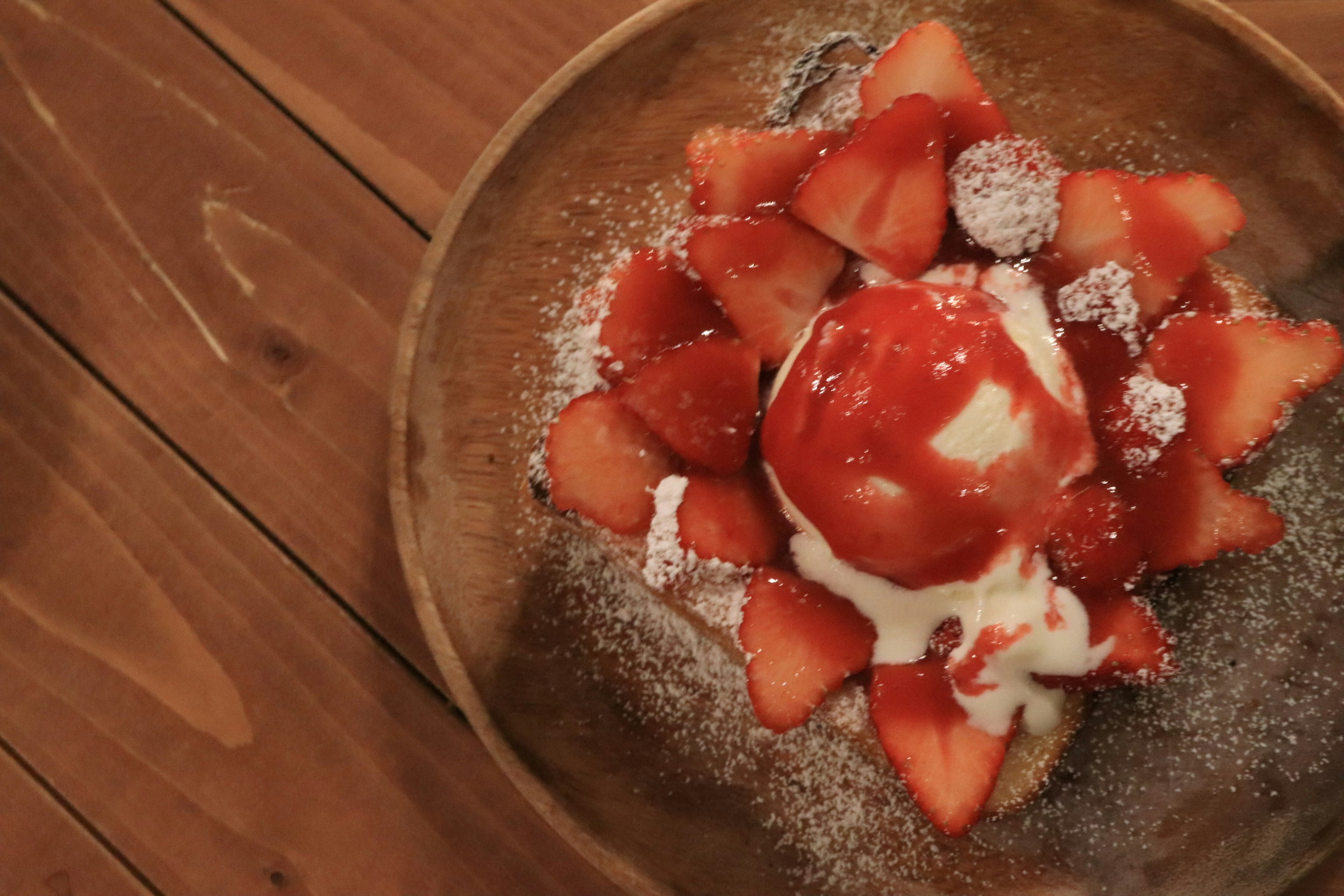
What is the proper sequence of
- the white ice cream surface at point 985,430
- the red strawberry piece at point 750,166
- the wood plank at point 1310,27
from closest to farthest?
1. the white ice cream surface at point 985,430
2. the red strawberry piece at point 750,166
3. the wood plank at point 1310,27

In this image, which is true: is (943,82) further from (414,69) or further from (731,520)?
(414,69)

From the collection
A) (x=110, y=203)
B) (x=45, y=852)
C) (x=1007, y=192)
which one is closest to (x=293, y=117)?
(x=110, y=203)

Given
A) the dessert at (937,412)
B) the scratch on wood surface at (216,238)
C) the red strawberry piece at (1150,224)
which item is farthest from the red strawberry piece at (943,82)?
the scratch on wood surface at (216,238)

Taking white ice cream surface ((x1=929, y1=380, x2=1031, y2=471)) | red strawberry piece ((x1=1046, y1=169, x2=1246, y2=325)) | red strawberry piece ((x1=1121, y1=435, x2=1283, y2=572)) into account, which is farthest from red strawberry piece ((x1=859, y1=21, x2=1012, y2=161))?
red strawberry piece ((x1=1121, y1=435, x2=1283, y2=572))

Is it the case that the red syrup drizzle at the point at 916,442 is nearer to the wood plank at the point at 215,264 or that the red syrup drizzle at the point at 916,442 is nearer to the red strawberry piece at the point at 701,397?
the red strawberry piece at the point at 701,397

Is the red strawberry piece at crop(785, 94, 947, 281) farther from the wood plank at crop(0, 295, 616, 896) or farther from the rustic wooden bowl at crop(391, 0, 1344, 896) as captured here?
the wood plank at crop(0, 295, 616, 896)

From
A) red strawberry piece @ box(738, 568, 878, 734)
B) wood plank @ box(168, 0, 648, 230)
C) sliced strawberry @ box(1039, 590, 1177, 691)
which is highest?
wood plank @ box(168, 0, 648, 230)

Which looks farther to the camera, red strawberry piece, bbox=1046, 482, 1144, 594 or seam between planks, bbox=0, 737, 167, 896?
seam between planks, bbox=0, 737, 167, 896
